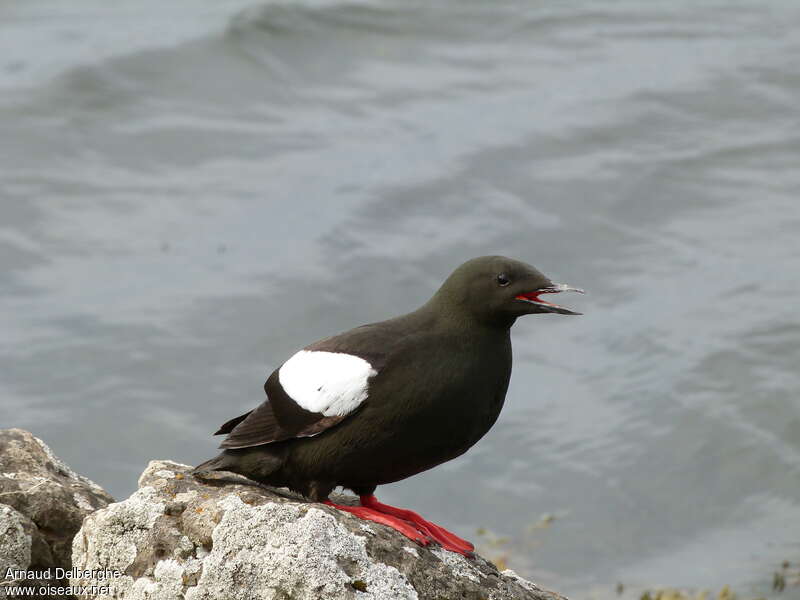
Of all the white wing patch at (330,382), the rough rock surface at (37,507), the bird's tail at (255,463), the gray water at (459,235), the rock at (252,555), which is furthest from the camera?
the gray water at (459,235)

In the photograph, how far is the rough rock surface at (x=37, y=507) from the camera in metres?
5.78

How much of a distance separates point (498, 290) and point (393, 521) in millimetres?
1240

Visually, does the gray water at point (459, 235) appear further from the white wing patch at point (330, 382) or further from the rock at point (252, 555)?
the rock at point (252, 555)

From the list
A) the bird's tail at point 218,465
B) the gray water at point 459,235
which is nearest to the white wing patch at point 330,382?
the bird's tail at point 218,465

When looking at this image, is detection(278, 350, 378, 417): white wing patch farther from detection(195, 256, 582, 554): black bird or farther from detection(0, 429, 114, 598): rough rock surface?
detection(0, 429, 114, 598): rough rock surface

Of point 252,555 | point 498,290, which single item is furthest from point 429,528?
point 498,290

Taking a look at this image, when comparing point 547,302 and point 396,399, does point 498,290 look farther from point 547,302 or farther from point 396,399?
point 396,399

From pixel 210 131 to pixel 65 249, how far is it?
4056 mm

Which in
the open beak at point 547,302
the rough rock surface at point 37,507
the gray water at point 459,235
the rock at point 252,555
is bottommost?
the rock at point 252,555

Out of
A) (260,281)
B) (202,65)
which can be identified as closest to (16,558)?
(260,281)

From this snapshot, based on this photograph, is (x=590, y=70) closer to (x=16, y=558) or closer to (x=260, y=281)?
(x=260, y=281)

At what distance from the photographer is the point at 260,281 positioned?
1842 cm

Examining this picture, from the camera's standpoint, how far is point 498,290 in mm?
6012

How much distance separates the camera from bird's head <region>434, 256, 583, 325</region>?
5984 mm
